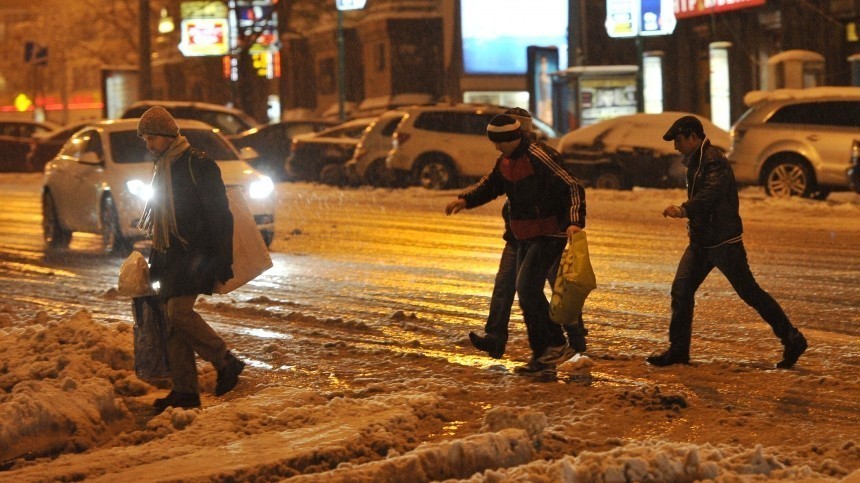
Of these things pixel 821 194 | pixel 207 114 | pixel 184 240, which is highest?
pixel 207 114

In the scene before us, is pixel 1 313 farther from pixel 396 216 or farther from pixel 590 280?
pixel 396 216

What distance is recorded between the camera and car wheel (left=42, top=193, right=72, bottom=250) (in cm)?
1717

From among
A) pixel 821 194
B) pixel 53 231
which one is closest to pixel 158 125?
pixel 53 231

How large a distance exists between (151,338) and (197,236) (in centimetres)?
72

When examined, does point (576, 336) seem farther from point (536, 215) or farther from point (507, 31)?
point (507, 31)

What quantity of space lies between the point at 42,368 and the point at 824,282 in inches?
278

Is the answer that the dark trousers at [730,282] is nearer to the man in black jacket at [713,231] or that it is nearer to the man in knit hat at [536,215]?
the man in black jacket at [713,231]

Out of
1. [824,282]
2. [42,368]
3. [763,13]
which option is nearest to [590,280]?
[42,368]

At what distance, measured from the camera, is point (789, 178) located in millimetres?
20859

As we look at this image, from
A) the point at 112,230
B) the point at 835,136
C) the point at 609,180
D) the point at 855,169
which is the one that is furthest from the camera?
the point at 609,180

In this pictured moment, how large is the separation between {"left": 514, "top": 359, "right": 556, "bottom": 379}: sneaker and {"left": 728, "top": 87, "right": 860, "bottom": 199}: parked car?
1300 centimetres

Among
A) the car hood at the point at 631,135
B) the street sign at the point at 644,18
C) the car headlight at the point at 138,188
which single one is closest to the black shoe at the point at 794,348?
the car headlight at the point at 138,188

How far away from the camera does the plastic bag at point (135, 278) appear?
7.63m

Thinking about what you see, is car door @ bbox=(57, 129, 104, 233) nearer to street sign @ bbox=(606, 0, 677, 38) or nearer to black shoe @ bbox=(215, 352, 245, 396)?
black shoe @ bbox=(215, 352, 245, 396)
